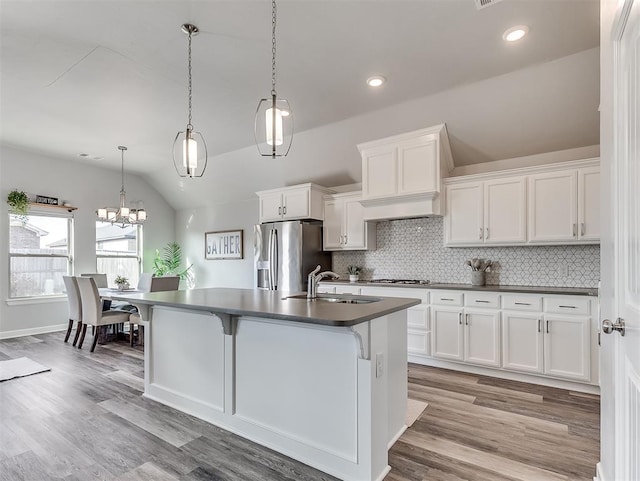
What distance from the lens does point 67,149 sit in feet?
18.1

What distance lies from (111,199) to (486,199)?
21.7 feet

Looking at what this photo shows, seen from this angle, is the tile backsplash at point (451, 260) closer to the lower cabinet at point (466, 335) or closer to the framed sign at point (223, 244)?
the lower cabinet at point (466, 335)

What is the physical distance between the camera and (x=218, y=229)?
7.24 metres

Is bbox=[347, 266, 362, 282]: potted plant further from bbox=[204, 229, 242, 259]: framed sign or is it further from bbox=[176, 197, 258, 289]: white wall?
bbox=[204, 229, 242, 259]: framed sign

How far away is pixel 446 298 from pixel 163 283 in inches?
156

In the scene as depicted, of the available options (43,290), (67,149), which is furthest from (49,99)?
(43,290)

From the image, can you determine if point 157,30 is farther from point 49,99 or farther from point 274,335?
point 274,335

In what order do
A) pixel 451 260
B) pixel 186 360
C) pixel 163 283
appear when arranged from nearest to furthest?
pixel 186 360
pixel 451 260
pixel 163 283

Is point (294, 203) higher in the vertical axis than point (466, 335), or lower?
higher

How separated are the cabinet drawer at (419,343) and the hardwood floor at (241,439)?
1.60 feet

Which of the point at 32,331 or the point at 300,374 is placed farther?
the point at 32,331

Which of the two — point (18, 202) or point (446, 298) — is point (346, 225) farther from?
point (18, 202)

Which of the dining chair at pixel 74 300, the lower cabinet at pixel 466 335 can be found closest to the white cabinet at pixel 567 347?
the lower cabinet at pixel 466 335

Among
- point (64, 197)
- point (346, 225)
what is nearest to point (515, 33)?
point (346, 225)
